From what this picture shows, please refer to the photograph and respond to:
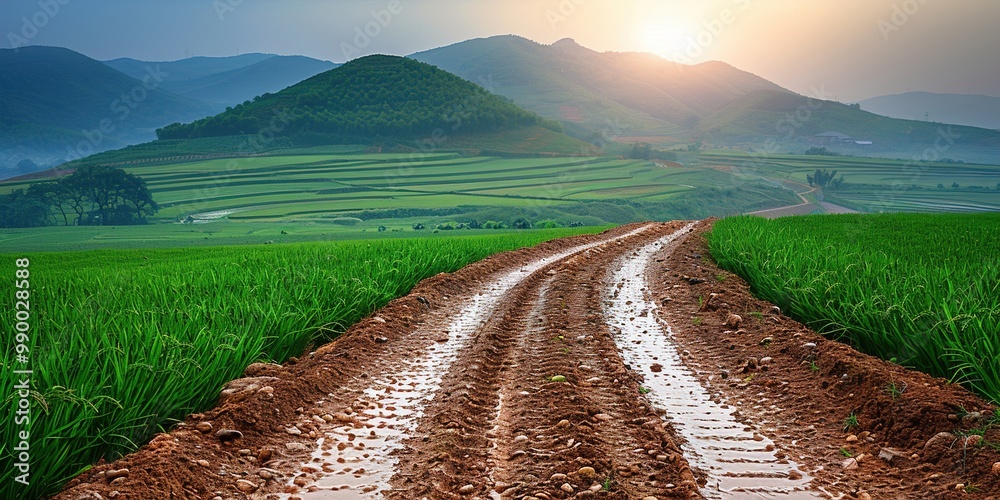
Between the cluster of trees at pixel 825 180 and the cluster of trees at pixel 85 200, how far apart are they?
109m

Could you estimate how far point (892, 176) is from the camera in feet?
388

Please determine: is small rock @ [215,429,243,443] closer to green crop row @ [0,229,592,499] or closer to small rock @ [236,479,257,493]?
green crop row @ [0,229,592,499]

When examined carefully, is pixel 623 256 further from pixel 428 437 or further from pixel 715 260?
pixel 428 437

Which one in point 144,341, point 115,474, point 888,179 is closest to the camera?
point 115,474

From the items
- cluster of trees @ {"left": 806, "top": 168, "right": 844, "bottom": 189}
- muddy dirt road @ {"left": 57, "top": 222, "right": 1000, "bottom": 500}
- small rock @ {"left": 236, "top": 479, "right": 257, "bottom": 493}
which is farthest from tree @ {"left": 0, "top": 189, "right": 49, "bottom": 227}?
cluster of trees @ {"left": 806, "top": 168, "right": 844, "bottom": 189}

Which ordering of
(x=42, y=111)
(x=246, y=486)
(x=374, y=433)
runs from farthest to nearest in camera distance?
(x=42, y=111) < (x=374, y=433) < (x=246, y=486)

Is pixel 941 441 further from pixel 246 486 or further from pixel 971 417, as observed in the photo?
pixel 246 486

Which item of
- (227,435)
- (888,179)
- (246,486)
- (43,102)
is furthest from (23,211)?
(43,102)

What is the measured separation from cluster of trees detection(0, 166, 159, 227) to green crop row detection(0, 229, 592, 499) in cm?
6853

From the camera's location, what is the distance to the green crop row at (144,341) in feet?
15.0

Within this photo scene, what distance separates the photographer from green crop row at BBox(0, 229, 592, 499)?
4.59 metres

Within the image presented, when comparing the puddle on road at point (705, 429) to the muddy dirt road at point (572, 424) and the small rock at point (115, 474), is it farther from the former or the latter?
the small rock at point (115, 474)

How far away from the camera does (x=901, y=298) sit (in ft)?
27.0

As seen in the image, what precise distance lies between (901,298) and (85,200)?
83347 millimetres
